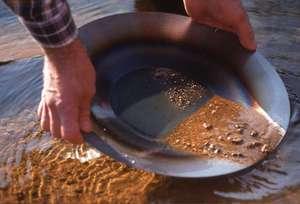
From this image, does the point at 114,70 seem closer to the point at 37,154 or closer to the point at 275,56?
the point at 37,154

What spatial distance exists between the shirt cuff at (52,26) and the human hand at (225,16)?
2.20ft

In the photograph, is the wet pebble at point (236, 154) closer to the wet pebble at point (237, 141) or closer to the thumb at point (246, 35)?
the wet pebble at point (237, 141)

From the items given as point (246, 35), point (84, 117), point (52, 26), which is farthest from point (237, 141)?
point (52, 26)

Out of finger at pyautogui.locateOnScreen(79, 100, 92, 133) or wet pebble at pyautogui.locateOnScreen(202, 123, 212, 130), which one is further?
wet pebble at pyautogui.locateOnScreen(202, 123, 212, 130)

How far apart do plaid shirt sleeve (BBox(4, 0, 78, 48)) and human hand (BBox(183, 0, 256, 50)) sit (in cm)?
66

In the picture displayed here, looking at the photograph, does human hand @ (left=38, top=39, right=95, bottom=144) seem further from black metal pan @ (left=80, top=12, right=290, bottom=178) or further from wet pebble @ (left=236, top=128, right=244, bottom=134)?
wet pebble @ (left=236, top=128, right=244, bottom=134)

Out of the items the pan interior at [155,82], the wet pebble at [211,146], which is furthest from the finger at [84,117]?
the wet pebble at [211,146]

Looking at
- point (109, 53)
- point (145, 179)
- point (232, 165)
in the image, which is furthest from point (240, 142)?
point (109, 53)

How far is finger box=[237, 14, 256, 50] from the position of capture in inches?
64.6

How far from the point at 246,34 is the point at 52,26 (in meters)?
0.71

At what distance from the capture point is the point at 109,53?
175 cm

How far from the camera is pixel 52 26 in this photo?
3.84 ft

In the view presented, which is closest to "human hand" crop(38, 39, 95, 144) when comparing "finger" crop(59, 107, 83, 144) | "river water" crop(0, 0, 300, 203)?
"finger" crop(59, 107, 83, 144)

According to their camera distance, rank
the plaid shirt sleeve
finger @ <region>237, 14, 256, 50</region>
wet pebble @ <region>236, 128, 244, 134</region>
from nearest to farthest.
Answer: the plaid shirt sleeve < wet pebble @ <region>236, 128, 244, 134</region> < finger @ <region>237, 14, 256, 50</region>
